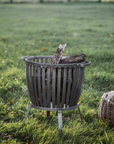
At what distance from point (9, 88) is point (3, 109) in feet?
2.39

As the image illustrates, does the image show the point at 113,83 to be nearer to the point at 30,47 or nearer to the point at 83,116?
the point at 83,116

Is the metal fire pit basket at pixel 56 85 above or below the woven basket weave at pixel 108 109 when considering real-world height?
above

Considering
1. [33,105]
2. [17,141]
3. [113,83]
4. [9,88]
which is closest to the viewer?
[17,141]

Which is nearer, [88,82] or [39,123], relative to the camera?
[39,123]

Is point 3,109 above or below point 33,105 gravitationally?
below

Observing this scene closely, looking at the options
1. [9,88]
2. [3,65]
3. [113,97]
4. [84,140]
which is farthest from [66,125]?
[3,65]

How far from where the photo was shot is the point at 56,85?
2184 mm

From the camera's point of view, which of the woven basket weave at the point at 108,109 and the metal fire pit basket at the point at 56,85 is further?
the woven basket weave at the point at 108,109

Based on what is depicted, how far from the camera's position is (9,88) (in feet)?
Answer: 11.0

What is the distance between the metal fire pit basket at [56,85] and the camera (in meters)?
2.06

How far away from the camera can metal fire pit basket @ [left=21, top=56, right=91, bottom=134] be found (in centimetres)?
206

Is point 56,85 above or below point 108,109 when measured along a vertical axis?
above

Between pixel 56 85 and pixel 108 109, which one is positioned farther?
pixel 108 109

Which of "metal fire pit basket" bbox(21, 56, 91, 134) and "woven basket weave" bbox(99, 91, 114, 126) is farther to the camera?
"woven basket weave" bbox(99, 91, 114, 126)
